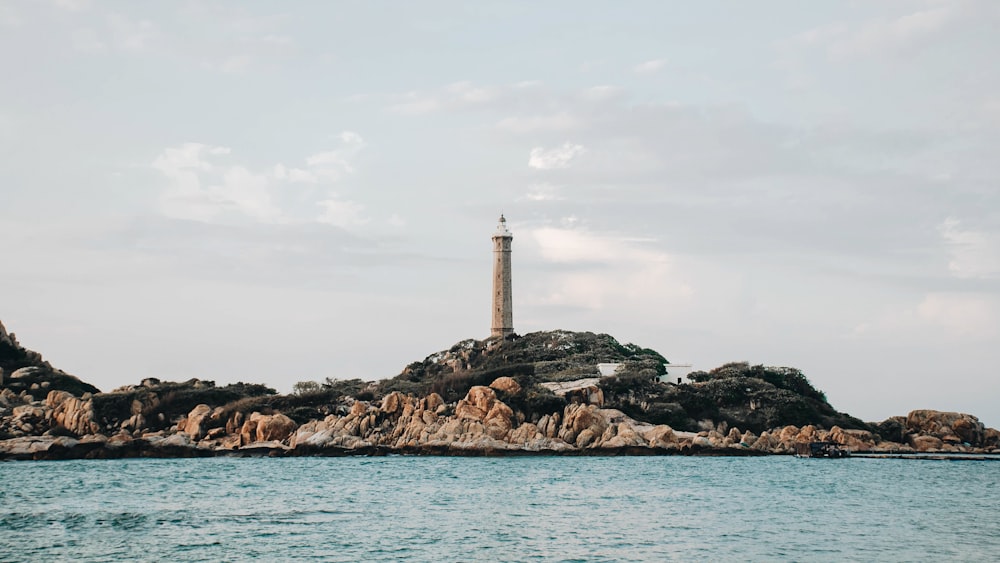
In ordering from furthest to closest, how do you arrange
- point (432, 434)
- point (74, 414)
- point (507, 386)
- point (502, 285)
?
point (502, 285) < point (507, 386) < point (74, 414) < point (432, 434)

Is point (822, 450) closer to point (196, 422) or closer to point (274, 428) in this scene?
point (274, 428)

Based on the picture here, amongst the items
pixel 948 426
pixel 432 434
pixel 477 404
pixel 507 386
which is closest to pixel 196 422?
pixel 432 434

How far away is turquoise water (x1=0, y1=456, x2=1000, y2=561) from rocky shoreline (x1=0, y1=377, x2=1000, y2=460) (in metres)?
13.0

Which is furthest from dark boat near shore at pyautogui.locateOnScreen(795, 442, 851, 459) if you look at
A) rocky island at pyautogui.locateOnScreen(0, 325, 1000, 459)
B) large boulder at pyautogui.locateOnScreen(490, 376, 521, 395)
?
large boulder at pyautogui.locateOnScreen(490, 376, 521, 395)

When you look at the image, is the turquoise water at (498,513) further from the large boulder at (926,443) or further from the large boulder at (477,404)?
the large boulder at (926,443)

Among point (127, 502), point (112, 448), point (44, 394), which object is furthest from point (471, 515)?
point (44, 394)

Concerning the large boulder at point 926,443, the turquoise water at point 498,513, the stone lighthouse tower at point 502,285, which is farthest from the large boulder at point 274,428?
the large boulder at point 926,443

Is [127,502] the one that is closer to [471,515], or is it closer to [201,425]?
[471,515]

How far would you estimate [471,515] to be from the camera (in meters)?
35.5

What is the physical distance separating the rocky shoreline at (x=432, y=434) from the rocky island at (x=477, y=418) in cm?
11

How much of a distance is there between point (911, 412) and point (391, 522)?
6353 centimetres

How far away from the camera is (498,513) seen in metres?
36.0

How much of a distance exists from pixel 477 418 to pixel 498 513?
1575 inches

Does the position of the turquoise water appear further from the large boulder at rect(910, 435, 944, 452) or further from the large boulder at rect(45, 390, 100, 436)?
the large boulder at rect(910, 435, 944, 452)
